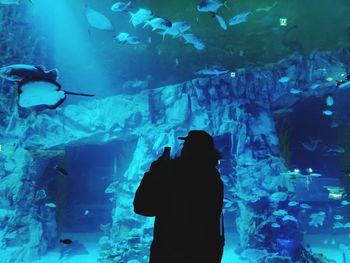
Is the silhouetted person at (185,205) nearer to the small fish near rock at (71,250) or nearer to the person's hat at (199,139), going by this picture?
the person's hat at (199,139)

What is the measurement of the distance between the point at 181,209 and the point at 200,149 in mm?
459

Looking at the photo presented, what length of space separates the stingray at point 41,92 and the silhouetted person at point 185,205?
→ 3.32m

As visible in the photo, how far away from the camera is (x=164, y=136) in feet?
40.8


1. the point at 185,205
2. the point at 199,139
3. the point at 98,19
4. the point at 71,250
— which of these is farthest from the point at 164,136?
the point at 185,205

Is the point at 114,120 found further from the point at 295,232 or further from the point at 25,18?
the point at 295,232

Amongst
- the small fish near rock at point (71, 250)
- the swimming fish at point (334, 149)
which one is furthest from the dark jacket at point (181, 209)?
the swimming fish at point (334, 149)

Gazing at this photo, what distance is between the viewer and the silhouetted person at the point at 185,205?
227 cm

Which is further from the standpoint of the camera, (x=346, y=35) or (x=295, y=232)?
(x=346, y=35)

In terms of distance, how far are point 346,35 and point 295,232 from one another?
25.6 feet

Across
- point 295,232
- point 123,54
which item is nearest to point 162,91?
point 123,54

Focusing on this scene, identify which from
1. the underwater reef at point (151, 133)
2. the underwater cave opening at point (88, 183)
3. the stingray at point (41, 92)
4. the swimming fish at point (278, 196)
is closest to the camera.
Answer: the stingray at point (41, 92)

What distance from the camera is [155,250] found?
91.0 inches

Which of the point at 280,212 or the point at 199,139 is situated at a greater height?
the point at 199,139

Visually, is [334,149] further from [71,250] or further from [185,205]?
[185,205]
